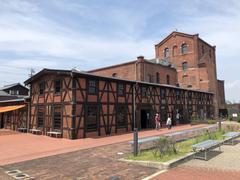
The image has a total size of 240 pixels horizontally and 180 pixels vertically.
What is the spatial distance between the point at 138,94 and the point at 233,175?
1619cm

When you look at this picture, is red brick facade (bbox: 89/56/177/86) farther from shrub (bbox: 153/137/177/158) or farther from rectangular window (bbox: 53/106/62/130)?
shrub (bbox: 153/137/177/158)

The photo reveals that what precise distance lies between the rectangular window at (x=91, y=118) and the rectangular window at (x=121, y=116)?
9.28 ft

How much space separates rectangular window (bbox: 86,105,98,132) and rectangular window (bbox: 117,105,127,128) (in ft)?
9.28

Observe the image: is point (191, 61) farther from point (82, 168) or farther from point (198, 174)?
point (82, 168)

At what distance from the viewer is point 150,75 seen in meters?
37.6

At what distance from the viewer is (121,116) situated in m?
21.2

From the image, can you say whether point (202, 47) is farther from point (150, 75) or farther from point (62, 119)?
point (62, 119)

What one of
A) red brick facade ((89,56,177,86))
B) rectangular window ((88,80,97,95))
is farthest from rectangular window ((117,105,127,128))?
red brick facade ((89,56,177,86))

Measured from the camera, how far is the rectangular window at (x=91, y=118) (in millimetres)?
18078

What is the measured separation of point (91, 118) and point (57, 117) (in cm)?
283

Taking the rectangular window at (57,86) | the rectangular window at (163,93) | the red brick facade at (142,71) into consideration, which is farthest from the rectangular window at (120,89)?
the red brick facade at (142,71)

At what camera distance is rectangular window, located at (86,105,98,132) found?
1808cm

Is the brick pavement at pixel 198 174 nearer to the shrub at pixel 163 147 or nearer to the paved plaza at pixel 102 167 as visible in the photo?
the paved plaza at pixel 102 167

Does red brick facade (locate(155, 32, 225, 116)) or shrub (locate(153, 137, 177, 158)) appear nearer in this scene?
shrub (locate(153, 137, 177, 158))
